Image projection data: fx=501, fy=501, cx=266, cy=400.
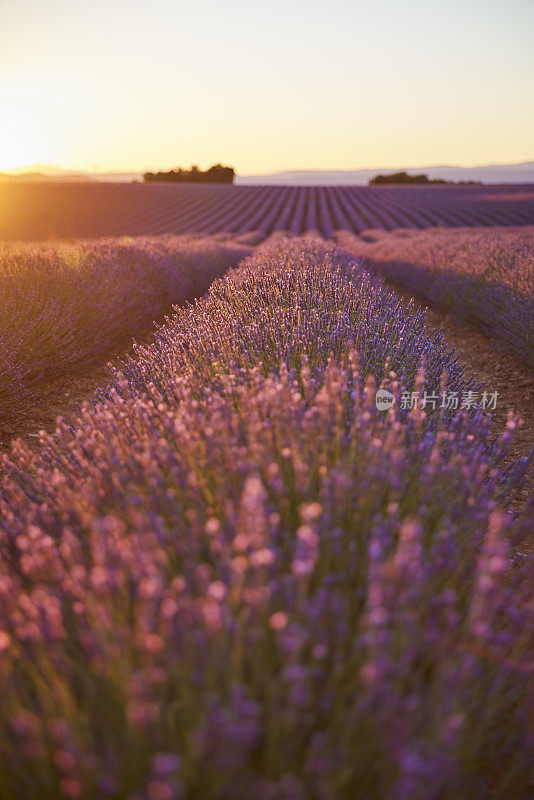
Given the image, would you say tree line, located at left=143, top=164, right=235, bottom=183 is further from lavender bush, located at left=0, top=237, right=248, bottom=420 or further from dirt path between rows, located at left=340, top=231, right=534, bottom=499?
dirt path between rows, located at left=340, top=231, right=534, bottom=499

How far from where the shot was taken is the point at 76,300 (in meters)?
5.74

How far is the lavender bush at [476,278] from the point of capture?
17.0ft

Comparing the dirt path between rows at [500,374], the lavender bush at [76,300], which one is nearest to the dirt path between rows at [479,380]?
the dirt path between rows at [500,374]

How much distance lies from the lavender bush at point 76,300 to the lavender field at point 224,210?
7339 millimetres

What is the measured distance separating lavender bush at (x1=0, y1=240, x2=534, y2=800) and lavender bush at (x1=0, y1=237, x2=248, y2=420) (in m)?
3.03

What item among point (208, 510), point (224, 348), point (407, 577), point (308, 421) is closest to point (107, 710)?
point (208, 510)

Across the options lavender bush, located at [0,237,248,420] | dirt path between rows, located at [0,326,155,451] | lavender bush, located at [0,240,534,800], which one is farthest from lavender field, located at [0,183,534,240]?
lavender bush, located at [0,240,534,800]

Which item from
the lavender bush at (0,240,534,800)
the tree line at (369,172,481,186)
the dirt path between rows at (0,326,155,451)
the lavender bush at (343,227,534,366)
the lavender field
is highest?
the tree line at (369,172,481,186)

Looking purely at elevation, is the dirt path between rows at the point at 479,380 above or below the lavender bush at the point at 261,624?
below

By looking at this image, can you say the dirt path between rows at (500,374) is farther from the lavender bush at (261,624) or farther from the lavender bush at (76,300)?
the lavender bush at (76,300)

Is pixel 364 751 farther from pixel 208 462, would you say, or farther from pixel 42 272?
pixel 42 272

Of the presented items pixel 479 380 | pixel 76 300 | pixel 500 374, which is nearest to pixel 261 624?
pixel 479 380

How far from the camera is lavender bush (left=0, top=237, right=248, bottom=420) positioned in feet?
15.0

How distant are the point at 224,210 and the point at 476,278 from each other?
17.6m
